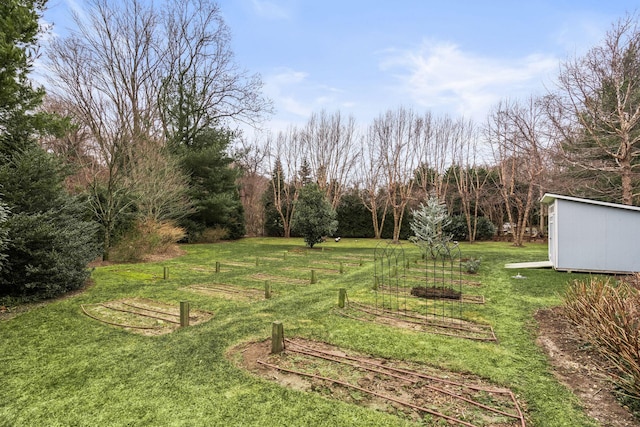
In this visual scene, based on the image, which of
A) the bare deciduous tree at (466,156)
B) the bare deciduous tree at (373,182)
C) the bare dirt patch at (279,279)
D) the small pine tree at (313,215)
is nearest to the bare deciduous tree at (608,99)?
the bare deciduous tree at (466,156)

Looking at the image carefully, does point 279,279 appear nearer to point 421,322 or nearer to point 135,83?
point 421,322

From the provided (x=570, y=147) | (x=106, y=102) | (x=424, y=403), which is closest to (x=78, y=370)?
(x=424, y=403)

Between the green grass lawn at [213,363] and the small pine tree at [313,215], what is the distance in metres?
9.45

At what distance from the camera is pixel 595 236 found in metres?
8.95

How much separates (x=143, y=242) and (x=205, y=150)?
9974mm

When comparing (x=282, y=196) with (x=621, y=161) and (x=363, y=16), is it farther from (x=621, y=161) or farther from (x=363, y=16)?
(x=621, y=161)

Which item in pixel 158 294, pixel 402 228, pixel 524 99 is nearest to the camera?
pixel 158 294

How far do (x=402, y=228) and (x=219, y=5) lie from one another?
20653 mm

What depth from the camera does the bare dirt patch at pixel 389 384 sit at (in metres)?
2.69

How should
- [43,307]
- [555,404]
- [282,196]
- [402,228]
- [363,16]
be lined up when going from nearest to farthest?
[555,404]
[43,307]
[363,16]
[402,228]
[282,196]

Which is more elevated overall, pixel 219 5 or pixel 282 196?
pixel 219 5

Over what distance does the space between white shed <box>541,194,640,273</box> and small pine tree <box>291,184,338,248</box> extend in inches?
384

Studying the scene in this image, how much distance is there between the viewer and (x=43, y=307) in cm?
580

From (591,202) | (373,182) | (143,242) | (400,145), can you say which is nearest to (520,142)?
(400,145)
